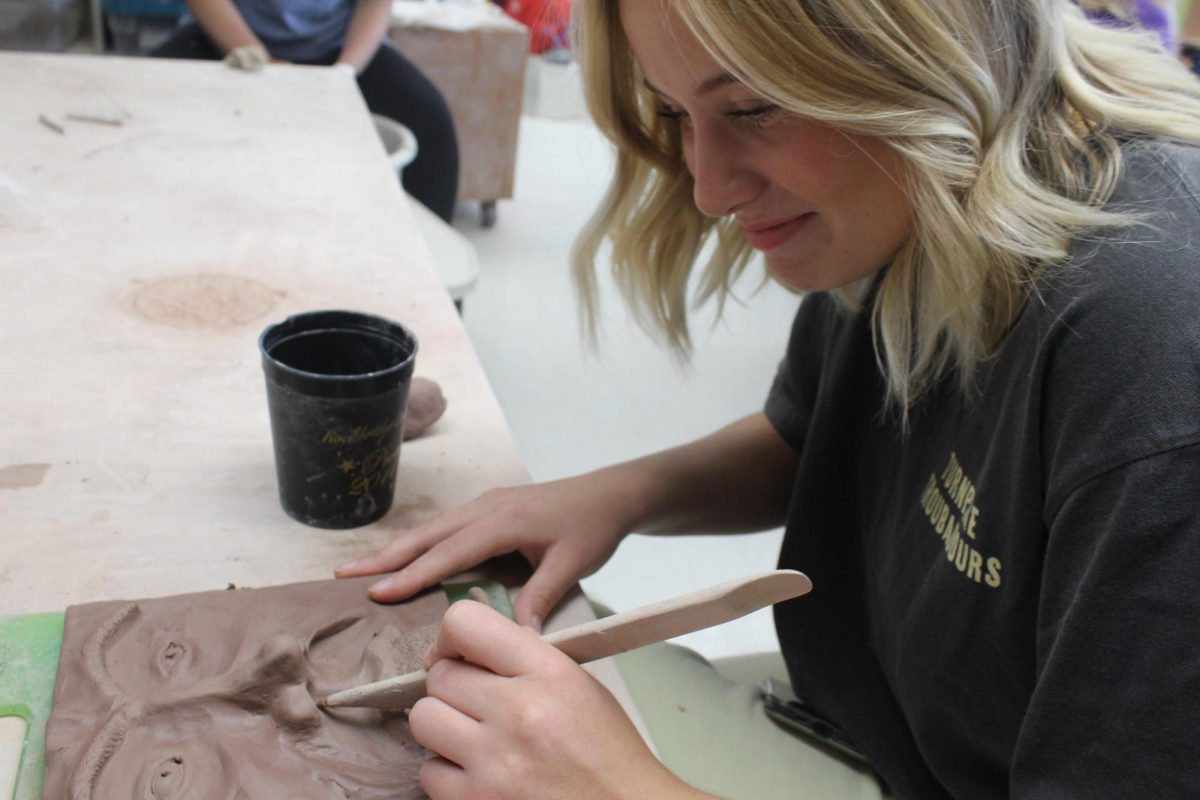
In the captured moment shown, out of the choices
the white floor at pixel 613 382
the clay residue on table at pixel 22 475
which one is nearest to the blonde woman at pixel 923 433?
the clay residue on table at pixel 22 475

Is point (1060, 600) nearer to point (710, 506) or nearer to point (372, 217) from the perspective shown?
point (710, 506)

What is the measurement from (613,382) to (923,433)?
1.93 metres

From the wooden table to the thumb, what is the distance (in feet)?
0.07

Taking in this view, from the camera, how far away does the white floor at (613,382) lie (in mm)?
2168

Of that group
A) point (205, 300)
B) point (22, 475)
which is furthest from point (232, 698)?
point (205, 300)

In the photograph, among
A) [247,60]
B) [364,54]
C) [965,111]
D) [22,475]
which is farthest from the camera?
[364,54]

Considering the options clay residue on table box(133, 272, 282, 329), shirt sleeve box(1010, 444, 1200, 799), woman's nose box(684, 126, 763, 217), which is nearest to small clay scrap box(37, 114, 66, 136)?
clay residue on table box(133, 272, 282, 329)

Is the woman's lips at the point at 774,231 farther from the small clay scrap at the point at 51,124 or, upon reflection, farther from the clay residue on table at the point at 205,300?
the small clay scrap at the point at 51,124

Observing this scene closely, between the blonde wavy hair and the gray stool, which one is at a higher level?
the blonde wavy hair

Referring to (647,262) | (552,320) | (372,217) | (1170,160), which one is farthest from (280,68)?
(1170,160)

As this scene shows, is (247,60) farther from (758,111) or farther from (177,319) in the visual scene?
(758,111)

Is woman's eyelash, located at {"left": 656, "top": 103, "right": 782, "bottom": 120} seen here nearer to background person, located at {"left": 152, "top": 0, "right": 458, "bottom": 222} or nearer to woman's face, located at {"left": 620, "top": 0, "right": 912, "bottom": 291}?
woman's face, located at {"left": 620, "top": 0, "right": 912, "bottom": 291}

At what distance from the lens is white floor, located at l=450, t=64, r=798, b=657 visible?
2.17 meters

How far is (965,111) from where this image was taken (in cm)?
78
